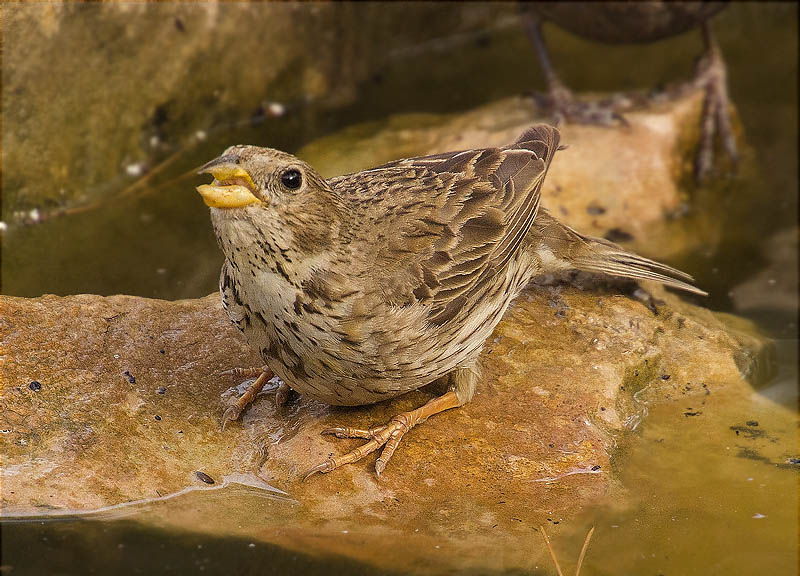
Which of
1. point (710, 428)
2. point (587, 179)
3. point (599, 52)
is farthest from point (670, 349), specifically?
point (599, 52)

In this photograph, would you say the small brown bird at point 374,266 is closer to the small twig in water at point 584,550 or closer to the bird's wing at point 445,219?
the bird's wing at point 445,219

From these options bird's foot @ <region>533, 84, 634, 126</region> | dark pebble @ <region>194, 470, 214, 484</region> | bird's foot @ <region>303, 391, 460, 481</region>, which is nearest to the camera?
dark pebble @ <region>194, 470, 214, 484</region>

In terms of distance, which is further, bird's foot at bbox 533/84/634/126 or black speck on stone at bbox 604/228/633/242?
bird's foot at bbox 533/84/634/126

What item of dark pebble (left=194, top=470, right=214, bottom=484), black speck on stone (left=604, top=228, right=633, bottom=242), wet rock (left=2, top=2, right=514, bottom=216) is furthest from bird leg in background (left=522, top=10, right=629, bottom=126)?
dark pebble (left=194, top=470, right=214, bottom=484)

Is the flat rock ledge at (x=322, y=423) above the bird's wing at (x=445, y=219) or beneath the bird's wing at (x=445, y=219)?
beneath

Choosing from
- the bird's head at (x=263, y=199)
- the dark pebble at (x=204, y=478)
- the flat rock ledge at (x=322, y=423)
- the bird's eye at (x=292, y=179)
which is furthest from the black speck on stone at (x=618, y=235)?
the dark pebble at (x=204, y=478)

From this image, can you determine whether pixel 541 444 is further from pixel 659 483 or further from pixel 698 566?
pixel 698 566

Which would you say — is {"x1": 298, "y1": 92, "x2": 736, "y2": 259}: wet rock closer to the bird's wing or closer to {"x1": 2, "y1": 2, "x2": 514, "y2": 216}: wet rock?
{"x1": 2, "y1": 2, "x2": 514, "y2": 216}: wet rock
